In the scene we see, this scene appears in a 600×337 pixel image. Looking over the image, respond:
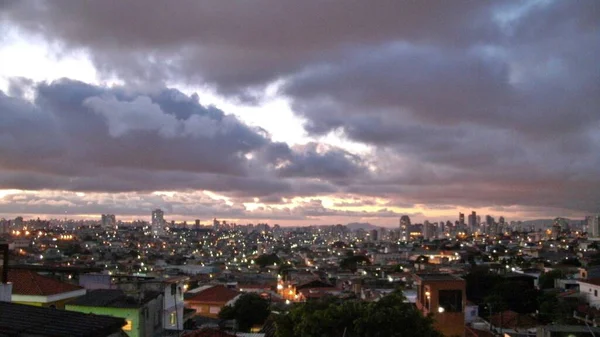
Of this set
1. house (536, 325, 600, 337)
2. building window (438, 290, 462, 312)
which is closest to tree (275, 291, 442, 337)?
house (536, 325, 600, 337)

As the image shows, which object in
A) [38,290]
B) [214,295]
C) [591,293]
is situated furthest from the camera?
[591,293]

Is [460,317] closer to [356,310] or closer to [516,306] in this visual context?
[356,310]

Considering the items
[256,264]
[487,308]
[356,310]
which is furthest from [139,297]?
[256,264]

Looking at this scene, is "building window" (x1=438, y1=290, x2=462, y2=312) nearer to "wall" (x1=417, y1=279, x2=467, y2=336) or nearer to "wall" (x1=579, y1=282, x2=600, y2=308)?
"wall" (x1=417, y1=279, x2=467, y2=336)

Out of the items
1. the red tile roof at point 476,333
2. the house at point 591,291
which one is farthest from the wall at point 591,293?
the red tile roof at point 476,333

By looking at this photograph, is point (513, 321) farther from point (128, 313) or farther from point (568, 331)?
point (128, 313)

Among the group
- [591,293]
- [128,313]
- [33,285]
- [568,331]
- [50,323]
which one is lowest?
[591,293]

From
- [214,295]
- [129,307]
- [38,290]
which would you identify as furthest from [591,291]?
[38,290]
